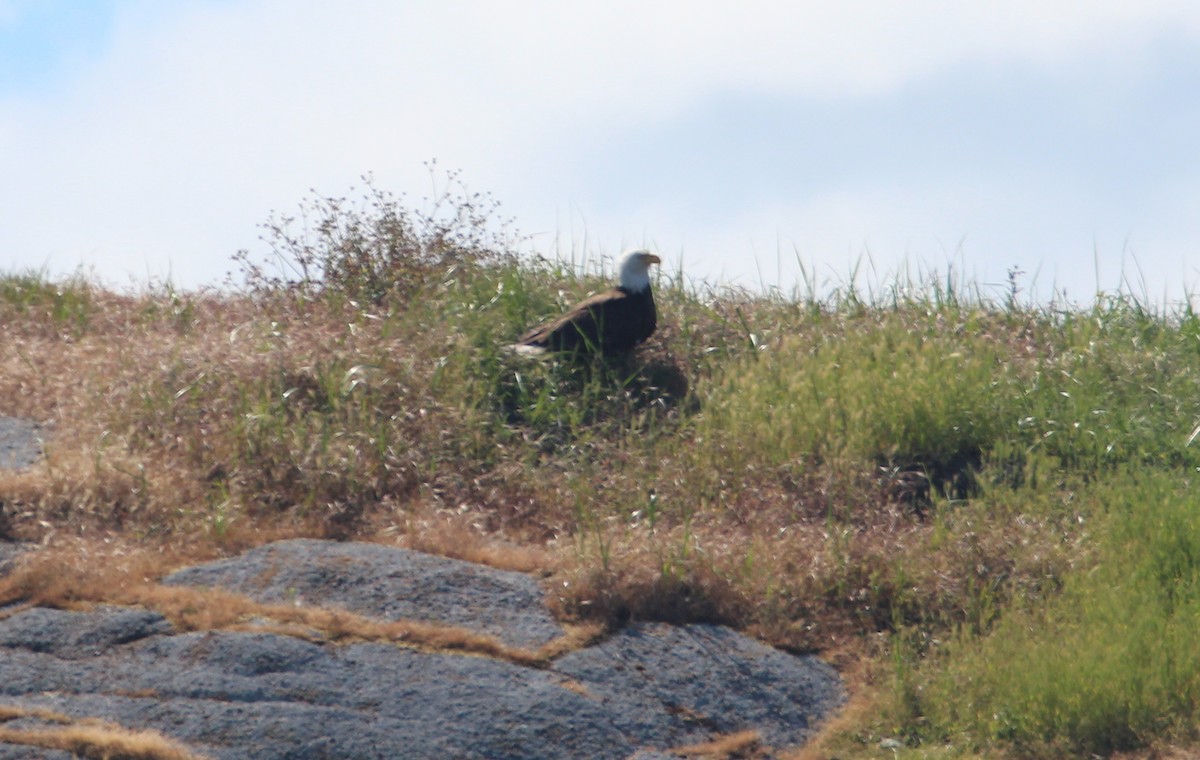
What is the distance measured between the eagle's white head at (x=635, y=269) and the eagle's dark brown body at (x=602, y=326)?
0.06 meters

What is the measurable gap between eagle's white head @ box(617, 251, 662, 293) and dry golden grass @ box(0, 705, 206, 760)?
14.5 feet

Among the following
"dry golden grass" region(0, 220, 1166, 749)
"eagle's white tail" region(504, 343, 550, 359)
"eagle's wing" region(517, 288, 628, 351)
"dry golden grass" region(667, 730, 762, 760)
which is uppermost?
"eagle's wing" region(517, 288, 628, 351)

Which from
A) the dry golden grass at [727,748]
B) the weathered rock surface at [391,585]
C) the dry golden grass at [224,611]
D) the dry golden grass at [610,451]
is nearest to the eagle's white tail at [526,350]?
the dry golden grass at [610,451]

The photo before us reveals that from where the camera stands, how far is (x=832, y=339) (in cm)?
805

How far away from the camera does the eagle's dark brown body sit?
25.5ft

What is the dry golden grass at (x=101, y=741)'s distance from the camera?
13.8 ft

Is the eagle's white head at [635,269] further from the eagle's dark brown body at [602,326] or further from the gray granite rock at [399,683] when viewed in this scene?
the gray granite rock at [399,683]

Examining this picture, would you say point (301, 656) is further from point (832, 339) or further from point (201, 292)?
point (201, 292)

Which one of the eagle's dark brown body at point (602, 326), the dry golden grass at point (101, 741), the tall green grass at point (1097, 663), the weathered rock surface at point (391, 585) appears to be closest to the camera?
the dry golden grass at point (101, 741)

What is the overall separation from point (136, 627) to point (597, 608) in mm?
1734

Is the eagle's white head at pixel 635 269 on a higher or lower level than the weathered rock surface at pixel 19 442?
higher

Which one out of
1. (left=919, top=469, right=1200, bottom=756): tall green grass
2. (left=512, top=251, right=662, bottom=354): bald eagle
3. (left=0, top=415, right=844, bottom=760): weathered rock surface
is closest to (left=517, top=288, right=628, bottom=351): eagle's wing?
(left=512, top=251, right=662, bottom=354): bald eagle

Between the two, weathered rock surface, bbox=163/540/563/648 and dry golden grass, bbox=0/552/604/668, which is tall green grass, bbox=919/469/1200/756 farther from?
weathered rock surface, bbox=163/540/563/648

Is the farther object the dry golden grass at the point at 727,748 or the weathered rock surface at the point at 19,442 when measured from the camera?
the weathered rock surface at the point at 19,442
